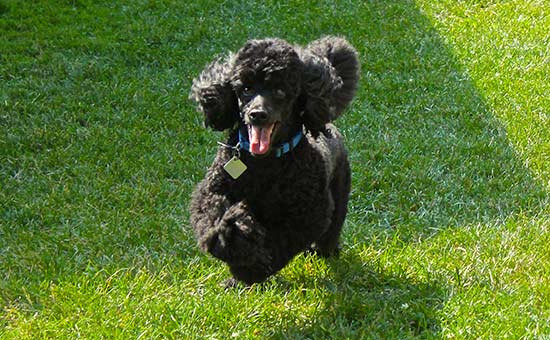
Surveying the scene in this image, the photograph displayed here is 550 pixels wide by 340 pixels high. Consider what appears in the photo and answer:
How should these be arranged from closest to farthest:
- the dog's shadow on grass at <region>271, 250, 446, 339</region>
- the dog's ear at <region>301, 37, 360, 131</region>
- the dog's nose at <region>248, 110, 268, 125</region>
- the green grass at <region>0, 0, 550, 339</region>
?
1. the dog's nose at <region>248, 110, 268, 125</region>
2. the dog's shadow on grass at <region>271, 250, 446, 339</region>
3. the green grass at <region>0, 0, 550, 339</region>
4. the dog's ear at <region>301, 37, 360, 131</region>

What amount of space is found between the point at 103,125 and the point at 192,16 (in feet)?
9.93

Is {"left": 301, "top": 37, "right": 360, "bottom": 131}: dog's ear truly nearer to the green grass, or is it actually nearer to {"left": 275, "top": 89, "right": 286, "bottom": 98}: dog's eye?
{"left": 275, "top": 89, "right": 286, "bottom": 98}: dog's eye

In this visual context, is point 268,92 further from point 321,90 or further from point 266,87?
point 321,90

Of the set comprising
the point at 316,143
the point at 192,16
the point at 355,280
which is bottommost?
the point at 192,16

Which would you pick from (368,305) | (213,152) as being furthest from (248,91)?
(213,152)

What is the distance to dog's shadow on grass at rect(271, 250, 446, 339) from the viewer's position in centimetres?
371

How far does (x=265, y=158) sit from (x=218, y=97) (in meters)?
0.37

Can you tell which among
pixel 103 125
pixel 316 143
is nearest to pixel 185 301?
pixel 316 143

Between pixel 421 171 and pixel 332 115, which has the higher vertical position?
pixel 332 115

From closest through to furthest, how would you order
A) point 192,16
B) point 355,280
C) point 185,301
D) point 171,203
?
point 185,301 → point 355,280 → point 171,203 → point 192,16

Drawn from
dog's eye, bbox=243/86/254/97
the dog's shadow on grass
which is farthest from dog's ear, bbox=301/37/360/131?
the dog's shadow on grass

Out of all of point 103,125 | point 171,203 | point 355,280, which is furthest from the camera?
point 103,125

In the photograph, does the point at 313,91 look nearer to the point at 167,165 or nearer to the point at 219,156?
the point at 219,156

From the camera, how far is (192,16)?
906 centimetres
